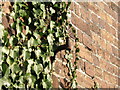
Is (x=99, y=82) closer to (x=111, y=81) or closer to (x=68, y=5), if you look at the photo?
(x=111, y=81)

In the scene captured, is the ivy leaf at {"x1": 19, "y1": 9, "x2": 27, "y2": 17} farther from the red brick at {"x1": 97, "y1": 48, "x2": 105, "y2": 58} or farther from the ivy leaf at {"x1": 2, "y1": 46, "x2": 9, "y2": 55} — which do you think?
the red brick at {"x1": 97, "y1": 48, "x2": 105, "y2": 58}

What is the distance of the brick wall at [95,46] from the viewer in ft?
9.42

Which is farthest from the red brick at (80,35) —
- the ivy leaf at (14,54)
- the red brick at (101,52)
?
the ivy leaf at (14,54)

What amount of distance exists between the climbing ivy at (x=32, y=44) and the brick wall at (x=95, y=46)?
113 millimetres

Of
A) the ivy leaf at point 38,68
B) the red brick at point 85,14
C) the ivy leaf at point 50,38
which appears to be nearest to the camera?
the ivy leaf at point 38,68

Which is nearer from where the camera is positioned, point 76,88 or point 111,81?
point 76,88

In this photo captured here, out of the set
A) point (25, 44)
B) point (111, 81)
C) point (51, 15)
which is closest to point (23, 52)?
point (25, 44)

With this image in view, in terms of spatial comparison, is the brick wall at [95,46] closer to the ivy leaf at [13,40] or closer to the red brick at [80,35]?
the red brick at [80,35]

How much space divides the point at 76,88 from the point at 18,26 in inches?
25.0

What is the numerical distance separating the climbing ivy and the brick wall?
0.11 metres

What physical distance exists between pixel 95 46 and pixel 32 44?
2.71 feet

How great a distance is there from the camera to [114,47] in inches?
136

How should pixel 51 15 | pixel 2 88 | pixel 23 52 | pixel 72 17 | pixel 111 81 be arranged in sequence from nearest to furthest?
1. pixel 2 88
2. pixel 23 52
3. pixel 51 15
4. pixel 72 17
5. pixel 111 81

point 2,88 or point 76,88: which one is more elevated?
point 2,88
